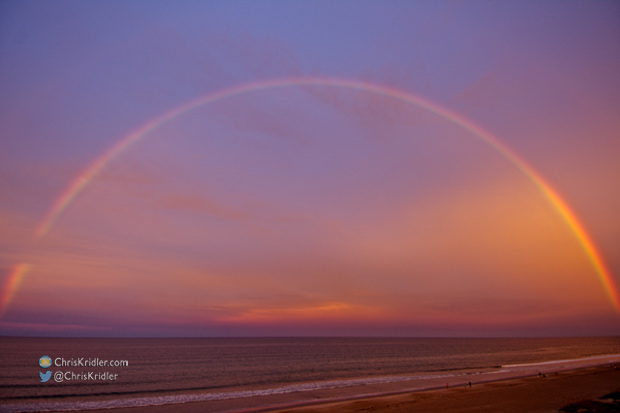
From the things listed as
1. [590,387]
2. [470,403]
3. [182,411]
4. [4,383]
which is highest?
[4,383]

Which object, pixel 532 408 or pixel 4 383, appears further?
pixel 4 383

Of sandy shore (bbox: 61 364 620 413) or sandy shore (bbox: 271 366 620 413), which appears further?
sandy shore (bbox: 61 364 620 413)

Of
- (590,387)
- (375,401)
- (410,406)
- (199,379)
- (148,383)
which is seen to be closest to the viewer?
(410,406)

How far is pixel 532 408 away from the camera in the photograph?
2344 centimetres

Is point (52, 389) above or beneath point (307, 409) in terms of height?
above

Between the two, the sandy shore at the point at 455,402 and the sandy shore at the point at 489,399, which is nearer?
the sandy shore at the point at 489,399

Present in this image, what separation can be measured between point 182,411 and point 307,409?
8.99 m

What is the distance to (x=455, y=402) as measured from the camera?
2756 cm

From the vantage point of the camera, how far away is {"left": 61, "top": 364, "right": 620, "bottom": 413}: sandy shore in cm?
2506

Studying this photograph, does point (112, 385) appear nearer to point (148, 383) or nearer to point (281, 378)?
point (148, 383)

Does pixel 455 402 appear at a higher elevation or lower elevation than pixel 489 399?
higher

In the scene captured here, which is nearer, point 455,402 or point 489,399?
point 455,402

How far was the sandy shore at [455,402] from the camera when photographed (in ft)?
82.2

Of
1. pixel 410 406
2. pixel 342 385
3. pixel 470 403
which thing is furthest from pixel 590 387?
pixel 342 385
